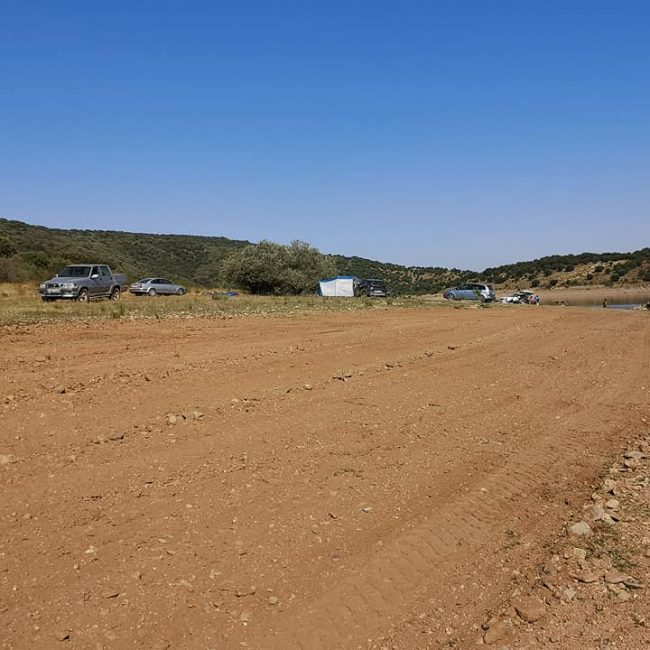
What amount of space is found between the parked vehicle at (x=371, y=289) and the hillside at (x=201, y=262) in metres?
13.7

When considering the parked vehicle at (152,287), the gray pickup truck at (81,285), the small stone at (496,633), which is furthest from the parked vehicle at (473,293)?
the small stone at (496,633)

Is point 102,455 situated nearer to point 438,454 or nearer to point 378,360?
point 438,454

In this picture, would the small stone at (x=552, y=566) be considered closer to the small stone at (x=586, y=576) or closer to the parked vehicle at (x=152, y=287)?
the small stone at (x=586, y=576)

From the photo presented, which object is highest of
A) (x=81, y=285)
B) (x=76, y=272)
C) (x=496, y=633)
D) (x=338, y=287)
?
(x=76, y=272)

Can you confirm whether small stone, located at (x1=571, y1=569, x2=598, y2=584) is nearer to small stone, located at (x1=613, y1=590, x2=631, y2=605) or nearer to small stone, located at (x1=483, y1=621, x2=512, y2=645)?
small stone, located at (x1=613, y1=590, x2=631, y2=605)

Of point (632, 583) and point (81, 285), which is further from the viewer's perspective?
point (81, 285)

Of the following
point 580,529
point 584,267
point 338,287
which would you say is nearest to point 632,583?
point 580,529

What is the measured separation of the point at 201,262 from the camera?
96.1 m

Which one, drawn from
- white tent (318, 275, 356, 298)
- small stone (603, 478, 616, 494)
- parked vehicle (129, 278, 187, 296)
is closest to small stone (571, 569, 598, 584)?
small stone (603, 478, 616, 494)

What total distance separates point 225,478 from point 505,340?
1162cm

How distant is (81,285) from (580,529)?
91.5 ft

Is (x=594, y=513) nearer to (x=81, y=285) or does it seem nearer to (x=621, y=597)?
(x=621, y=597)

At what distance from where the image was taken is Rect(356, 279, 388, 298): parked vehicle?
50.6 metres

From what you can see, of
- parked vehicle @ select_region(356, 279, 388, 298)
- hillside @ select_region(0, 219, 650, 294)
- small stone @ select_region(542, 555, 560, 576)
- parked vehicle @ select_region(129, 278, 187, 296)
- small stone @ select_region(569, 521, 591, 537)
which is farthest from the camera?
hillside @ select_region(0, 219, 650, 294)
